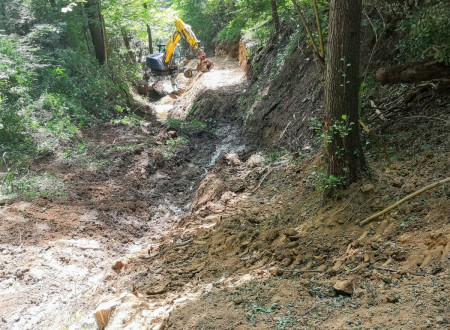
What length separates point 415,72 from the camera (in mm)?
5480

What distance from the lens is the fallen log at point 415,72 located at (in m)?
5.33

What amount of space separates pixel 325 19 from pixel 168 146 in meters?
5.60

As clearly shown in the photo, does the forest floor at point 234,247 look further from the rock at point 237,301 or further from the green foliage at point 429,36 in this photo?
the green foliage at point 429,36

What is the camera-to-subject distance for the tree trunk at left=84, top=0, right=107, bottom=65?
605 inches

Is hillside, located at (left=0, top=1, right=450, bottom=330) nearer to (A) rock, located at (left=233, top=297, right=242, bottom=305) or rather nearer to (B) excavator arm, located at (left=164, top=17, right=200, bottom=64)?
(A) rock, located at (left=233, top=297, right=242, bottom=305)

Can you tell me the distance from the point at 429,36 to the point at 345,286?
4.49 meters

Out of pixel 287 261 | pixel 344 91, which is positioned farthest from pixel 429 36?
pixel 287 261

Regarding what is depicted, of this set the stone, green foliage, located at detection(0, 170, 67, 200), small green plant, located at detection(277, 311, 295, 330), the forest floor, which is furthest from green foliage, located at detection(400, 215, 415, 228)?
green foliage, located at detection(0, 170, 67, 200)

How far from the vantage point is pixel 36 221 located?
686cm

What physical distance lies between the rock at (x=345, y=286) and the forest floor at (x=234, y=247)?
0.04ft

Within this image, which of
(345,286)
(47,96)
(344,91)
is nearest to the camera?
(345,286)

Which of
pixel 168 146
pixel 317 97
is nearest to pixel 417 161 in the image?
pixel 317 97

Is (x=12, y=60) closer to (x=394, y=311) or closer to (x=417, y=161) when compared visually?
(x=417, y=161)

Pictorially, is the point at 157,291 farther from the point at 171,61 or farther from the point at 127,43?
the point at 127,43
